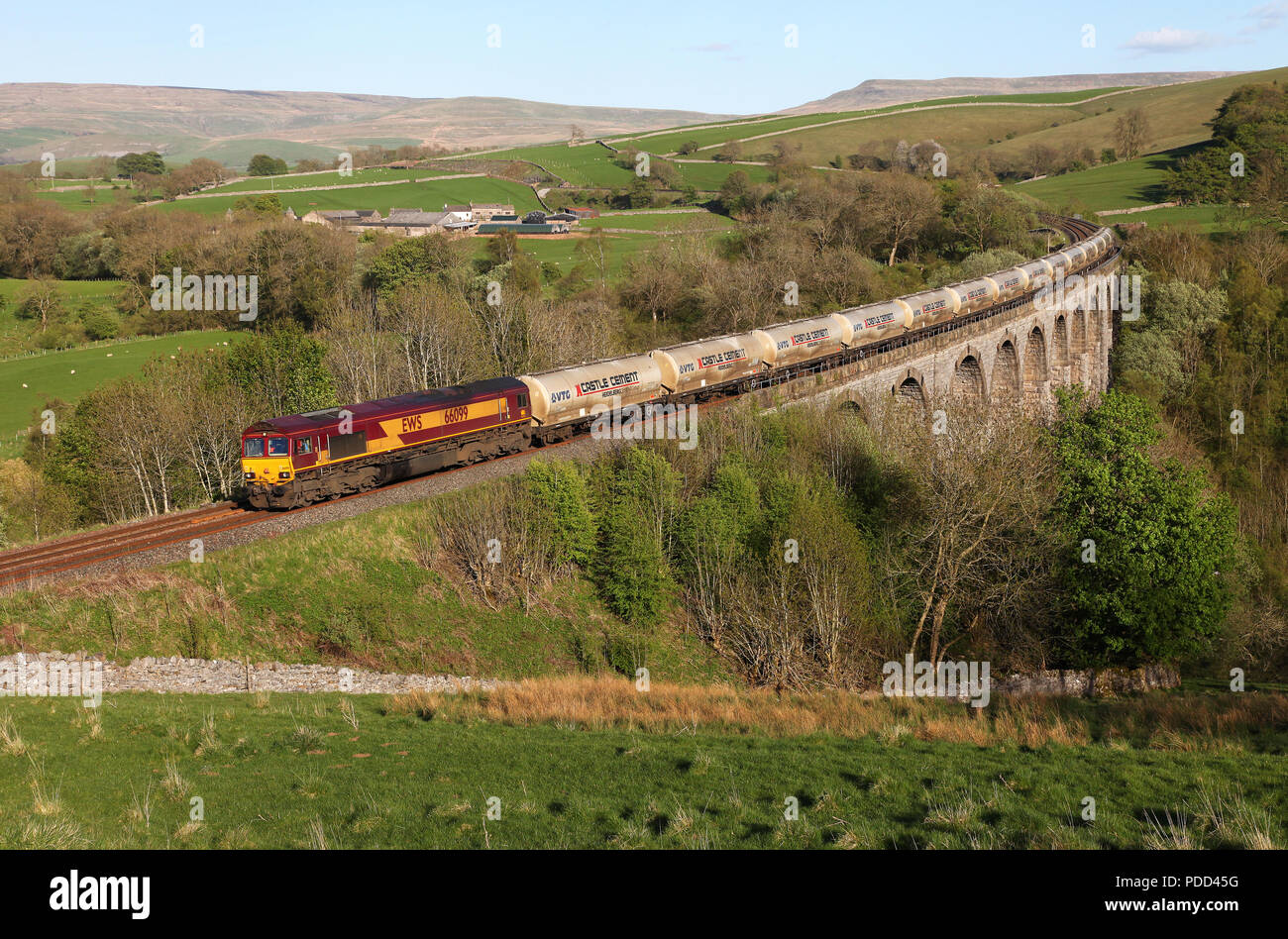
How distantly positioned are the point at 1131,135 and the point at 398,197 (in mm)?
141429

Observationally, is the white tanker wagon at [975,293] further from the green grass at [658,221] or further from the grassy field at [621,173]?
the grassy field at [621,173]

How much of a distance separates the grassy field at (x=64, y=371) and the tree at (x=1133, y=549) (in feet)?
212

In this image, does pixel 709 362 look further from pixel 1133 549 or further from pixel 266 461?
pixel 266 461

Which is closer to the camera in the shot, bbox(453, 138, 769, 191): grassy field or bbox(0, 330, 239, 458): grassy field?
bbox(0, 330, 239, 458): grassy field

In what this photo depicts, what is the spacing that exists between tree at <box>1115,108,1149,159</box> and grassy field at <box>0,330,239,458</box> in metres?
169

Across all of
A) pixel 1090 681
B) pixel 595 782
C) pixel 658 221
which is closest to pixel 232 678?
pixel 595 782

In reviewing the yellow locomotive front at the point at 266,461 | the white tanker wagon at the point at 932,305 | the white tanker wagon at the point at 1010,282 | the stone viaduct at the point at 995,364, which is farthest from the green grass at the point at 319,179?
the yellow locomotive front at the point at 266,461

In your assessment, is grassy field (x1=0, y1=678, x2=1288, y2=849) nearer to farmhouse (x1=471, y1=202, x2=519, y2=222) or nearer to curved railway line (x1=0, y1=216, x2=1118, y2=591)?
curved railway line (x1=0, y1=216, x2=1118, y2=591)

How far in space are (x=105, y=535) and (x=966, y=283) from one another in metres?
56.9

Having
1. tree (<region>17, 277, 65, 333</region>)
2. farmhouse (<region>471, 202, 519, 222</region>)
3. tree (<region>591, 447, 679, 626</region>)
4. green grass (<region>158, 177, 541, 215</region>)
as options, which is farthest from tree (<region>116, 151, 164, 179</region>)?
tree (<region>591, 447, 679, 626</region>)

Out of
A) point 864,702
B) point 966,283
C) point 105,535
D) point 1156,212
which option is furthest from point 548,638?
point 1156,212

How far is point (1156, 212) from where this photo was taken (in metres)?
127

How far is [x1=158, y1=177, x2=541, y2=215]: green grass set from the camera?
14838 centimetres
